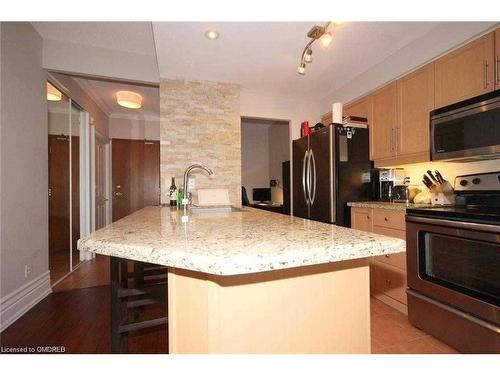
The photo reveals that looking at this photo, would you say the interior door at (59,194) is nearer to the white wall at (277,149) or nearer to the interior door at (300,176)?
the interior door at (300,176)

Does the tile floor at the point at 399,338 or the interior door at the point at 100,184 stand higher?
the interior door at the point at 100,184

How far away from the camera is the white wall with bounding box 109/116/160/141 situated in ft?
15.5

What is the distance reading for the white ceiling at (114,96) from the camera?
3.40 m

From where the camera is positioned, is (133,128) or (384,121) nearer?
(384,121)

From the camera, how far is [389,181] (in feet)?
8.69

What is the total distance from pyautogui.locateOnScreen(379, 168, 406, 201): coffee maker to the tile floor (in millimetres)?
1211

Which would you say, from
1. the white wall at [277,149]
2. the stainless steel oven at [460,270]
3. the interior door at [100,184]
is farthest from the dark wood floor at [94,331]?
the white wall at [277,149]

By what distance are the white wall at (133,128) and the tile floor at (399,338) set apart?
4.84 meters

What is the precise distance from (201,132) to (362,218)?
2059mm

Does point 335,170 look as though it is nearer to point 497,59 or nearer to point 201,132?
point 497,59

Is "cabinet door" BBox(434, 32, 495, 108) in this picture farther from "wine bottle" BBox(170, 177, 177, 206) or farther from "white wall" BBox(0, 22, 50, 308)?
"white wall" BBox(0, 22, 50, 308)

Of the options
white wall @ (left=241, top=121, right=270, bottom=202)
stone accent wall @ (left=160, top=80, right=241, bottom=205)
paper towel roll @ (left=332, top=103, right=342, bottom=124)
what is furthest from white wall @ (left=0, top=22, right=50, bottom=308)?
white wall @ (left=241, top=121, right=270, bottom=202)

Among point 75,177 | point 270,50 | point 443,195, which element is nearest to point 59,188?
point 75,177

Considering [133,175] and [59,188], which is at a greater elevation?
[133,175]
